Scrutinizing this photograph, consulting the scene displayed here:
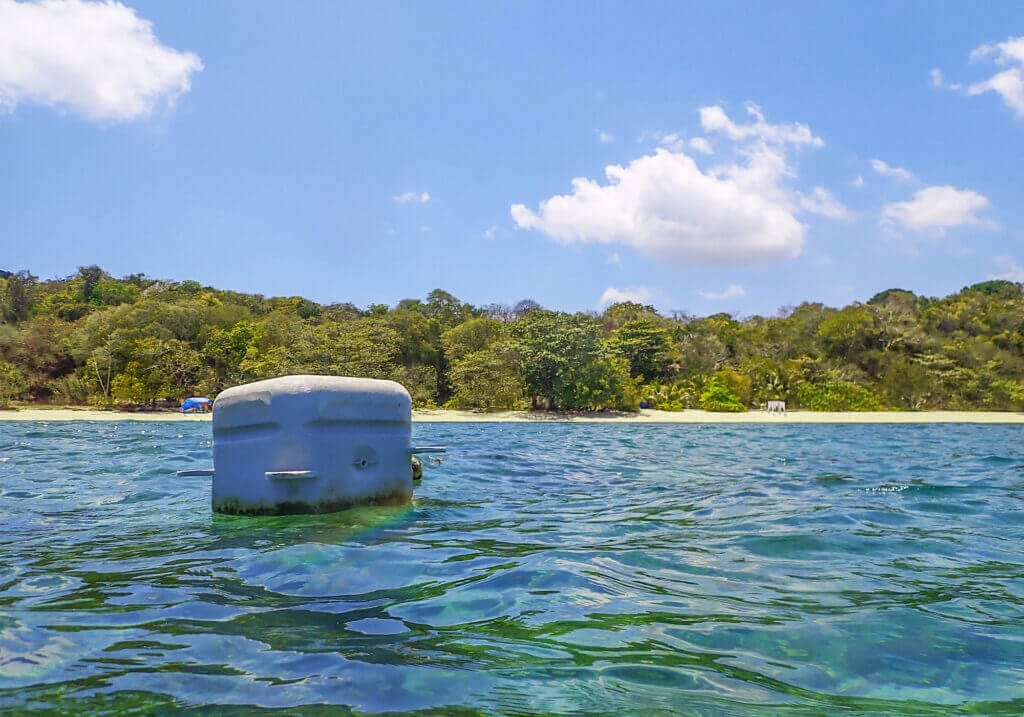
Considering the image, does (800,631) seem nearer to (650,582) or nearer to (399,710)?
(650,582)

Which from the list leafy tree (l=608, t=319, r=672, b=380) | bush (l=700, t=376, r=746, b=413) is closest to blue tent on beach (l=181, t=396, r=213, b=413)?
leafy tree (l=608, t=319, r=672, b=380)

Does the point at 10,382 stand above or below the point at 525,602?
above

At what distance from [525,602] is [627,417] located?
21.9 meters

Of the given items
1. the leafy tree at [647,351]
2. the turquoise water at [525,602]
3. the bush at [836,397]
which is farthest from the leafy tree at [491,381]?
the turquoise water at [525,602]

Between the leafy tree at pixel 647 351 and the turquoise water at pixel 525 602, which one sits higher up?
the leafy tree at pixel 647 351

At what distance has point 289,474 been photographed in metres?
4.81

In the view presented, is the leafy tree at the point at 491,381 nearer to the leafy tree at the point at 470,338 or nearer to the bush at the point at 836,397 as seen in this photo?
the leafy tree at the point at 470,338

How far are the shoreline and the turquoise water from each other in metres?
15.8

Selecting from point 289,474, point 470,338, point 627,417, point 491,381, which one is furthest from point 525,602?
point 470,338

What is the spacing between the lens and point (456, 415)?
25594 mm

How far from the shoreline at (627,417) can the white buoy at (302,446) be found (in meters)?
17.0

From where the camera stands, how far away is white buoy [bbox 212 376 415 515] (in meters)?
4.95

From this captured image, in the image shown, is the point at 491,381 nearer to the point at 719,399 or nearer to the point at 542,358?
the point at 542,358

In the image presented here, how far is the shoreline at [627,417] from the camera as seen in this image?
22266mm
